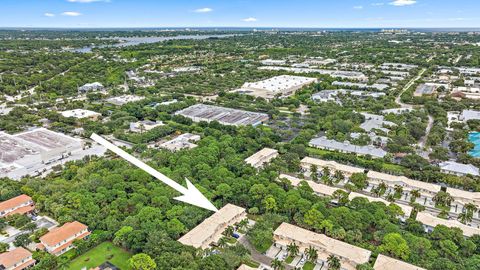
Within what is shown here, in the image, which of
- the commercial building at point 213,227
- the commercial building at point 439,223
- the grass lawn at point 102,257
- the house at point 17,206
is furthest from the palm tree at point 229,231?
the house at point 17,206

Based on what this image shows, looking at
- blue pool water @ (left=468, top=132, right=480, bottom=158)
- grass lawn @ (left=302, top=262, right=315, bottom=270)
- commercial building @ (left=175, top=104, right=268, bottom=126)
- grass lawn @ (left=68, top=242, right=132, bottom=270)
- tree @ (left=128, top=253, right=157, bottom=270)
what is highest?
commercial building @ (left=175, top=104, right=268, bottom=126)

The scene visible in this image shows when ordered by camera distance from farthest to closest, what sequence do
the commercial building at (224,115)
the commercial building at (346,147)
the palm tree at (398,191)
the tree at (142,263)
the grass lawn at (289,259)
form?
1. the commercial building at (224,115)
2. the commercial building at (346,147)
3. the palm tree at (398,191)
4. the grass lawn at (289,259)
5. the tree at (142,263)

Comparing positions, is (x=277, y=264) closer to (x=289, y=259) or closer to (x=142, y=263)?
(x=289, y=259)

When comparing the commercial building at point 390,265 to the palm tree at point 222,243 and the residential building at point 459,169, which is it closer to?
the palm tree at point 222,243

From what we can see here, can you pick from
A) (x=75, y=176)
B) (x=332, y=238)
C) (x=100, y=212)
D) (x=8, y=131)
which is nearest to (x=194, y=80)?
(x=8, y=131)

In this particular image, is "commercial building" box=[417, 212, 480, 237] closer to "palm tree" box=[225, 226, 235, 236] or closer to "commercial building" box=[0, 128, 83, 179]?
"palm tree" box=[225, 226, 235, 236]

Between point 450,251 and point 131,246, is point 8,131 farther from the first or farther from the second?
point 450,251

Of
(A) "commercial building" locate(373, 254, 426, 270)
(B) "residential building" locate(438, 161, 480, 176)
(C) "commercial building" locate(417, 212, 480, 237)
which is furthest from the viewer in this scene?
(B) "residential building" locate(438, 161, 480, 176)

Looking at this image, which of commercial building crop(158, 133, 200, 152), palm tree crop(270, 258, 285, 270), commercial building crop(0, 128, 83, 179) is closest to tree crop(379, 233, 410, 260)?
palm tree crop(270, 258, 285, 270)
